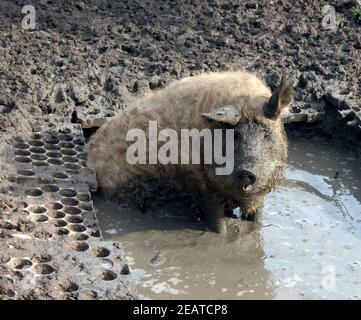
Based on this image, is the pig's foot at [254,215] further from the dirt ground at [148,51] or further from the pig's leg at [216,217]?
the dirt ground at [148,51]

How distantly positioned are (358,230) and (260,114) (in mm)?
1412

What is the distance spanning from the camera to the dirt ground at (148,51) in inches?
307

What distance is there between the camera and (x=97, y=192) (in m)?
6.88

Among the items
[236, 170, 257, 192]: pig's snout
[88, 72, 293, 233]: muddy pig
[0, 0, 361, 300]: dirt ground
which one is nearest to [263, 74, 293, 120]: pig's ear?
[88, 72, 293, 233]: muddy pig

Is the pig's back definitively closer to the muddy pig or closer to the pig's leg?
the muddy pig

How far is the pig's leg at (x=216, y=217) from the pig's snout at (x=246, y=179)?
1.88 feet

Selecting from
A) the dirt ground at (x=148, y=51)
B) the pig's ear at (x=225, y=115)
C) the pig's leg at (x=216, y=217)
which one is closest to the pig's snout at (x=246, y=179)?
the pig's ear at (x=225, y=115)

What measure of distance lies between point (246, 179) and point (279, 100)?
0.62 m

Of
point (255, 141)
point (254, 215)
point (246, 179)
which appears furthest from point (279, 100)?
point (254, 215)

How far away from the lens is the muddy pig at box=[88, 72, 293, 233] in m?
5.86

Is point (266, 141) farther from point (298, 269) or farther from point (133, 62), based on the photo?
point (133, 62)

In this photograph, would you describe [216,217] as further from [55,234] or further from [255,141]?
[55,234]

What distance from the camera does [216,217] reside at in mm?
6402

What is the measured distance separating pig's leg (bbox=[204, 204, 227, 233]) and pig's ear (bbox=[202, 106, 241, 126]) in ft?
2.65
